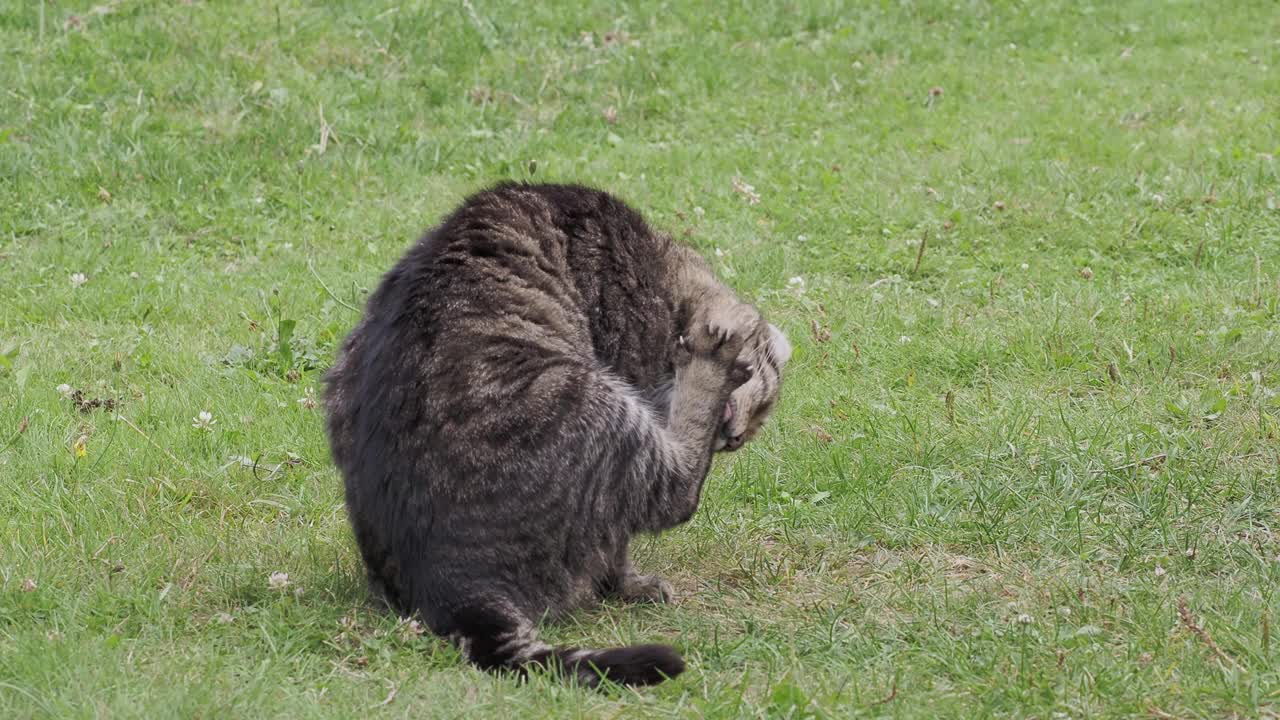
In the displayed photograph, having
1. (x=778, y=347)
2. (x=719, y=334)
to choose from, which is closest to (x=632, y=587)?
(x=719, y=334)

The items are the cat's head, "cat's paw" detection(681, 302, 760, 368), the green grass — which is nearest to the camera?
the green grass

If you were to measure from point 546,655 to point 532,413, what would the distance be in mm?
653

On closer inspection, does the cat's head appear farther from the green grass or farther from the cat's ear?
the green grass

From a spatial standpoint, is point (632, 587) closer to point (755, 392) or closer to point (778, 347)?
point (755, 392)

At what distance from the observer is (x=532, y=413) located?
375 centimetres

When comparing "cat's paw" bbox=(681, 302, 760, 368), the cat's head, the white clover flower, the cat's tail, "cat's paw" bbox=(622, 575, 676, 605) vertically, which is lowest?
"cat's paw" bbox=(622, 575, 676, 605)

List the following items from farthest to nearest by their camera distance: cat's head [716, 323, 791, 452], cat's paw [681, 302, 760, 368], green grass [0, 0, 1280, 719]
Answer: cat's head [716, 323, 791, 452]
cat's paw [681, 302, 760, 368]
green grass [0, 0, 1280, 719]

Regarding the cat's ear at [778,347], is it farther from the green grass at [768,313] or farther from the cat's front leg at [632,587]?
the cat's front leg at [632,587]

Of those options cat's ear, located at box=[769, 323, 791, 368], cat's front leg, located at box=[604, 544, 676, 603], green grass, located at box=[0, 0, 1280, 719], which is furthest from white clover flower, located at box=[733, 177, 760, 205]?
cat's front leg, located at box=[604, 544, 676, 603]

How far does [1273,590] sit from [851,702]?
140 cm

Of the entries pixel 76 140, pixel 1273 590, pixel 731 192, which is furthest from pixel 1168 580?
pixel 76 140

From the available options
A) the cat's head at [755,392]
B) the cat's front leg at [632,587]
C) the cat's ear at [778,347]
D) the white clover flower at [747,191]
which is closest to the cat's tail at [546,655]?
the cat's front leg at [632,587]

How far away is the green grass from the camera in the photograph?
3.61 m

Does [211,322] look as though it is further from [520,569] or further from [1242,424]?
[1242,424]
